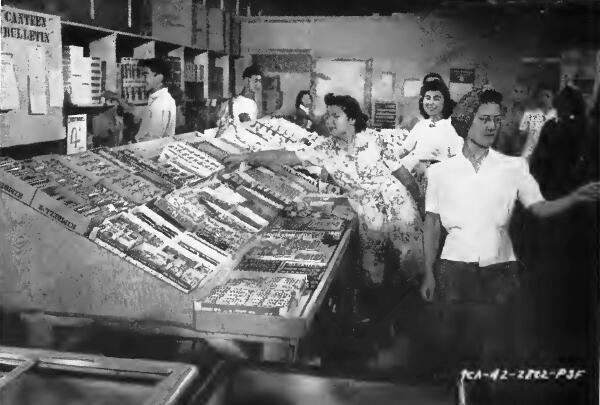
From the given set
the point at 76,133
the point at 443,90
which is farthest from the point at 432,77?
the point at 76,133

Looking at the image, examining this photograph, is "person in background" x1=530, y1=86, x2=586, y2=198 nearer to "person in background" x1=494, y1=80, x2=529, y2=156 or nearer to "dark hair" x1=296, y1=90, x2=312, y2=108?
"person in background" x1=494, y1=80, x2=529, y2=156

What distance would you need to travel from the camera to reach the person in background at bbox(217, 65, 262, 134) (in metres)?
2.65

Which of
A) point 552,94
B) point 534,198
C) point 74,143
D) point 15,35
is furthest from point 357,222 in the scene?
point 15,35

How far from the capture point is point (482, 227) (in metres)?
2.57

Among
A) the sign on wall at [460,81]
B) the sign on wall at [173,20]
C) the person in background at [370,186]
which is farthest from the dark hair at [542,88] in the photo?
the sign on wall at [173,20]

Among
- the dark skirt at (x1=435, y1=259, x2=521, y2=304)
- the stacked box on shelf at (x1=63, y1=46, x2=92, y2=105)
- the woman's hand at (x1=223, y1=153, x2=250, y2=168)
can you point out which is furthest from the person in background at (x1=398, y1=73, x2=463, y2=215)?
the stacked box on shelf at (x1=63, y1=46, x2=92, y2=105)

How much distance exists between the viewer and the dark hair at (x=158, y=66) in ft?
9.29

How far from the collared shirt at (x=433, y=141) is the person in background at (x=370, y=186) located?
0.08m

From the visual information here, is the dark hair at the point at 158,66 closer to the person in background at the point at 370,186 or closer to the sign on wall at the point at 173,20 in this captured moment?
the sign on wall at the point at 173,20

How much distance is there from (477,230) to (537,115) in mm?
537

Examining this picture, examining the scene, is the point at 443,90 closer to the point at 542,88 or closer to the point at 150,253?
the point at 542,88

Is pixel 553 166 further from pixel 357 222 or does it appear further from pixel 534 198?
pixel 357 222

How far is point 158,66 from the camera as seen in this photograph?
2852mm

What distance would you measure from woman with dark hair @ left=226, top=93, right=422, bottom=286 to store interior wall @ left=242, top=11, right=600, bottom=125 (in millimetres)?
137
